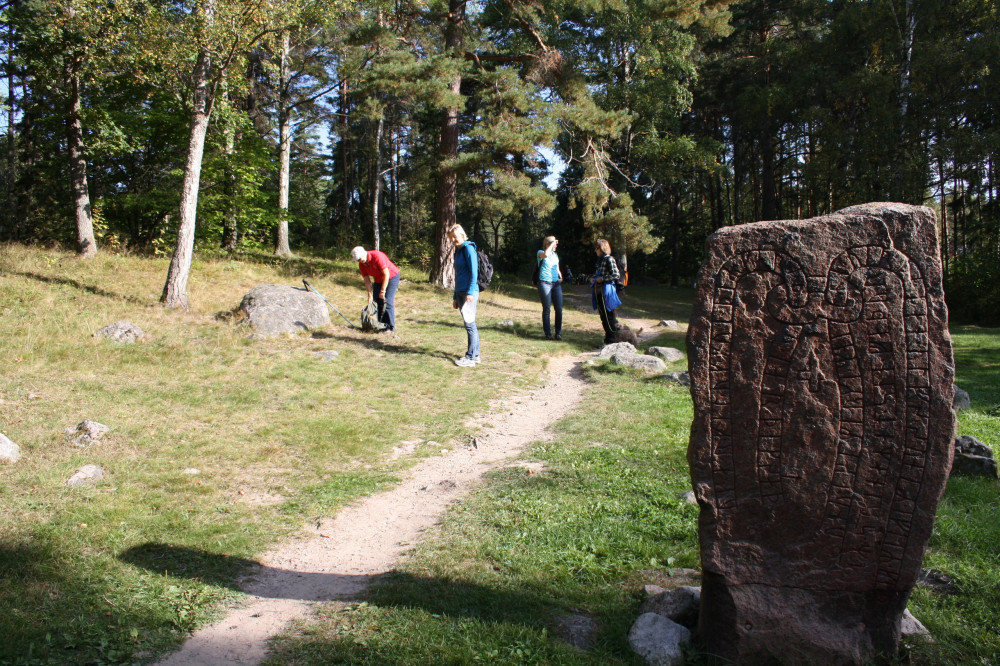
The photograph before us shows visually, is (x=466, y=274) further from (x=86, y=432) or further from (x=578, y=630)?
(x=578, y=630)

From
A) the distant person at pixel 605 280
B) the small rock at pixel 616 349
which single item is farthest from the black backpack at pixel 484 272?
the small rock at pixel 616 349

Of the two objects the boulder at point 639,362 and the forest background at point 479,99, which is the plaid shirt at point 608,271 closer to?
the boulder at point 639,362

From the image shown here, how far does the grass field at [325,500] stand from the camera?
10.8ft

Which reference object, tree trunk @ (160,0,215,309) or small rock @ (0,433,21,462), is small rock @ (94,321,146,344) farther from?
small rock @ (0,433,21,462)

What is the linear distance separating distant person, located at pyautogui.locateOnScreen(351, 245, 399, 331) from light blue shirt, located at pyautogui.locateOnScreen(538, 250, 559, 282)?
8.96ft

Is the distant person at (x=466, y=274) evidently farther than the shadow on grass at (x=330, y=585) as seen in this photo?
Yes

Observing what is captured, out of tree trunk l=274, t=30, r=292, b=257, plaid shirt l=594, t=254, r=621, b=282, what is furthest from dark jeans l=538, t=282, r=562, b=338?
tree trunk l=274, t=30, r=292, b=257

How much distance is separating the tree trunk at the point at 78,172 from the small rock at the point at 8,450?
1232 cm

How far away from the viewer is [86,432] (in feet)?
19.7

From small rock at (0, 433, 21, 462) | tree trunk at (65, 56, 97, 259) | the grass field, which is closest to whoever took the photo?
the grass field

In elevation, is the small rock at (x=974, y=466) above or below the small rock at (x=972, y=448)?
below

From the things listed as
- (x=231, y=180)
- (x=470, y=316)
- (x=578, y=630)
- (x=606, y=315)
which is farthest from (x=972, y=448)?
(x=231, y=180)

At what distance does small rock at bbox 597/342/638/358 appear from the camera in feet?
35.0

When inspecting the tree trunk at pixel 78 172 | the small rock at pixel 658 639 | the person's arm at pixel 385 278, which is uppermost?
the tree trunk at pixel 78 172
